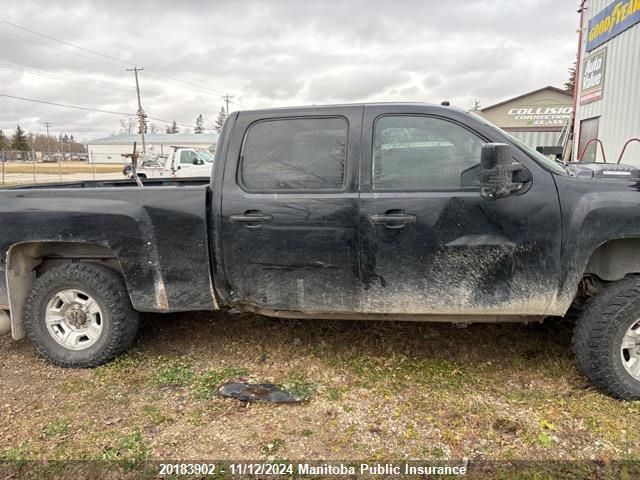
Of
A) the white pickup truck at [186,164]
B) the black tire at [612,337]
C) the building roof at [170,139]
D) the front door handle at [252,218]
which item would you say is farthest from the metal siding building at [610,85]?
the building roof at [170,139]

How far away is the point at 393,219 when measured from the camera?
3.07 metres

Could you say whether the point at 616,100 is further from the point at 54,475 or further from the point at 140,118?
the point at 140,118

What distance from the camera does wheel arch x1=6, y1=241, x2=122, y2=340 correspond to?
362cm

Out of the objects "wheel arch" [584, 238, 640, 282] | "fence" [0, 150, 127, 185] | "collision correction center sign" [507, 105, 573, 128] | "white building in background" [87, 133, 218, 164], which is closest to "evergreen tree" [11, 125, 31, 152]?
"white building in background" [87, 133, 218, 164]

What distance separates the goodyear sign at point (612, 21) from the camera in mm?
7734

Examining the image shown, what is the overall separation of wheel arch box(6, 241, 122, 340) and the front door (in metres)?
2.03

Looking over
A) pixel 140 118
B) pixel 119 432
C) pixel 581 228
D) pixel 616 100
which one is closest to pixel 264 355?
pixel 119 432

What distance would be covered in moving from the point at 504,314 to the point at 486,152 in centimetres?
109

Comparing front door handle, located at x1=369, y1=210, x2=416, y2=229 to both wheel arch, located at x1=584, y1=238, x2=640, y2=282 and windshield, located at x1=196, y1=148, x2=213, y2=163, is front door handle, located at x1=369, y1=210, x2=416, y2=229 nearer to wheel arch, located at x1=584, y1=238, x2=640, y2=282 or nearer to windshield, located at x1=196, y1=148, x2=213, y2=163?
wheel arch, located at x1=584, y1=238, x2=640, y2=282

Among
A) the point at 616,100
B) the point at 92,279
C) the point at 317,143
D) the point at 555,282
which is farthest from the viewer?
the point at 616,100

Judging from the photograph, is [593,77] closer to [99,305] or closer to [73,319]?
[99,305]

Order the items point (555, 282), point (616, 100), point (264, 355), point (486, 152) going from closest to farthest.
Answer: point (486, 152), point (555, 282), point (264, 355), point (616, 100)

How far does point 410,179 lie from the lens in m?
3.12

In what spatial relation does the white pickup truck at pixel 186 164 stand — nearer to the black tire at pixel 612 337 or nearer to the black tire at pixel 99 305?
the black tire at pixel 99 305
